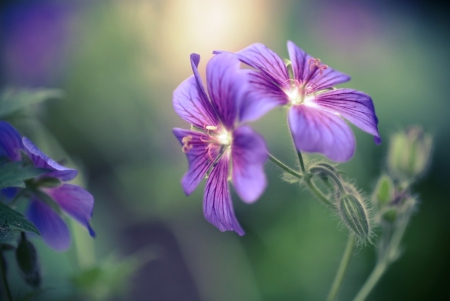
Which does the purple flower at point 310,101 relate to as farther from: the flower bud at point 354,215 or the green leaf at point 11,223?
the green leaf at point 11,223

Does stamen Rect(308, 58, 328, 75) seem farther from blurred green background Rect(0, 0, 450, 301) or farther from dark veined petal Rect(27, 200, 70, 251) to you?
blurred green background Rect(0, 0, 450, 301)

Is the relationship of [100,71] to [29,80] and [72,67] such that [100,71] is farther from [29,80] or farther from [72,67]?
[29,80]

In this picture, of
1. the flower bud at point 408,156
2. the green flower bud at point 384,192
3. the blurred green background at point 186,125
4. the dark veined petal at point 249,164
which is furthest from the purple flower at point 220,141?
the blurred green background at point 186,125

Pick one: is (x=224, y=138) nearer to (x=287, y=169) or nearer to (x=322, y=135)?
(x=287, y=169)

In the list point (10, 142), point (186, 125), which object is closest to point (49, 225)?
point (10, 142)

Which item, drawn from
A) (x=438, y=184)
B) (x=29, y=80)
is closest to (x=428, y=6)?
(x=438, y=184)

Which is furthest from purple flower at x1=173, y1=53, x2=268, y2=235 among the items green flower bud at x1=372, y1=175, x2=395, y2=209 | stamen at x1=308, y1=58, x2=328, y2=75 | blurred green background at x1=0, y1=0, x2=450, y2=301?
blurred green background at x1=0, y1=0, x2=450, y2=301
